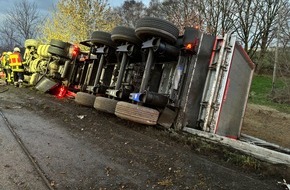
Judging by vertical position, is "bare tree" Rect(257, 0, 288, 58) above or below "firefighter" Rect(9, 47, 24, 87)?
above

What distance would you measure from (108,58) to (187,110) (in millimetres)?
2483

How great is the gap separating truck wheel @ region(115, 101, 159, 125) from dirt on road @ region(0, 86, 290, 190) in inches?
9.4

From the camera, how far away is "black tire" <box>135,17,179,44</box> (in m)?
4.60

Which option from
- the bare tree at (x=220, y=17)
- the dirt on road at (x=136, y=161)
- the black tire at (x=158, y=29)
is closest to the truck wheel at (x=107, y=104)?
the dirt on road at (x=136, y=161)

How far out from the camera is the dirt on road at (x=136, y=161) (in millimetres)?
2922

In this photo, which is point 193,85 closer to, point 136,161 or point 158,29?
point 158,29

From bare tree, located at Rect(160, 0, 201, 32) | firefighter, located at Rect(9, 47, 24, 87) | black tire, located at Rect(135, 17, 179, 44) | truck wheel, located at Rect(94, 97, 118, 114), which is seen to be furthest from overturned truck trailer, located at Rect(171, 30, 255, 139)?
bare tree, located at Rect(160, 0, 201, 32)

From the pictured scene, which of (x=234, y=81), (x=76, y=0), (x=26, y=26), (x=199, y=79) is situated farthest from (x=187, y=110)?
(x=26, y=26)

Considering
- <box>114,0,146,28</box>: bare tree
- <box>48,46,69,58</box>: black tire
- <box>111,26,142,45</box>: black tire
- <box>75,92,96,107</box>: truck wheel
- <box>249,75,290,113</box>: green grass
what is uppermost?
<box>114,0,146,28</box>: bare tree

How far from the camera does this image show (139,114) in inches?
172

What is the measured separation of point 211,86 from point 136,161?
1.69 metres

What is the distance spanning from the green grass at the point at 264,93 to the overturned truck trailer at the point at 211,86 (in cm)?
979

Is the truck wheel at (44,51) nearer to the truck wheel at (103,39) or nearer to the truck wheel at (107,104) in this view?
the truck wheel at (103,39)

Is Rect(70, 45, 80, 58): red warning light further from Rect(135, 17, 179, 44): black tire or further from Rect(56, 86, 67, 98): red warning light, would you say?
Rect(135, 17, 179, 44): black tire
